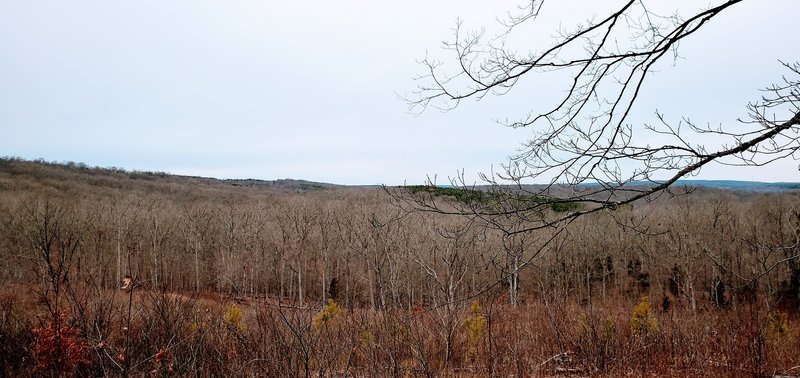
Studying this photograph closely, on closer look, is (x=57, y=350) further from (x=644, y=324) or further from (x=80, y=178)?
(x=80, y=178)

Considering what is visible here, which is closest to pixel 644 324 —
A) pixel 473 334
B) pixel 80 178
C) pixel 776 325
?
pixel 776 325

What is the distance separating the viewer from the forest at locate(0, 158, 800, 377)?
5.34 meters

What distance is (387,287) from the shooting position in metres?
10.9

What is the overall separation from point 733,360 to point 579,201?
16.9ft

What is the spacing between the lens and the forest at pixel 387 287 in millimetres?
5340

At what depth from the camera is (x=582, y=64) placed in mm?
3691

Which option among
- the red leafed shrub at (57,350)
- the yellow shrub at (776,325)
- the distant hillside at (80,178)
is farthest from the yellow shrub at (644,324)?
the distant hillside at (80,178)

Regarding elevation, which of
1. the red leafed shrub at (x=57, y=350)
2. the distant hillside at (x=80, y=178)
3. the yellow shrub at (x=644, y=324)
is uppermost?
the distant hillside at (x=80, y=178)

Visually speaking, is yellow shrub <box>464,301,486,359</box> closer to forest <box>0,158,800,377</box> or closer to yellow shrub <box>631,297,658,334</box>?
forest <box>0,158,800,377</box>

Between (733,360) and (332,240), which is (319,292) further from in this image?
(733,360)

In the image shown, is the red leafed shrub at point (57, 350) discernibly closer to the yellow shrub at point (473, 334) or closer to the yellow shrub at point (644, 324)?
the yellow shrub at point (473, 334)

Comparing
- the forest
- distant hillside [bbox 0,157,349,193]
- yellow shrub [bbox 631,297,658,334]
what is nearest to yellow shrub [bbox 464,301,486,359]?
the forest

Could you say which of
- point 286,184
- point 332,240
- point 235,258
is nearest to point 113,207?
point 235,258

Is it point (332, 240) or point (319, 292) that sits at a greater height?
point (332, 240)
